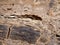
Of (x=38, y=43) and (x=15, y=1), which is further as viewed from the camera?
(x=15, y=1)

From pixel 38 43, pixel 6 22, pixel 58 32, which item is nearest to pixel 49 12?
pixel 58 32

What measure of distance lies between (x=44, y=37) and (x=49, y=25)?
0.39 feet

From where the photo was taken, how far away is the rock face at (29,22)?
4.83 ft

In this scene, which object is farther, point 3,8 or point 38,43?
point 3,8

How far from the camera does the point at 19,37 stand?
1.47 meters

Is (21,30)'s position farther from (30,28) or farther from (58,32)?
(58,32)

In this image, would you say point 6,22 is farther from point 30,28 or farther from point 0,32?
point 30,28

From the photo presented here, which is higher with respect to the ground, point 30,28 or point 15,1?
point 15,1

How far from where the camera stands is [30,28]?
1.49 metres

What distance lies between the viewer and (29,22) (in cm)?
151

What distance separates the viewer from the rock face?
4.83 feet

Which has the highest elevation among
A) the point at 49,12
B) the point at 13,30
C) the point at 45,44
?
the point at 49,12

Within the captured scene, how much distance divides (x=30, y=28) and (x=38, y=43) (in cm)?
15

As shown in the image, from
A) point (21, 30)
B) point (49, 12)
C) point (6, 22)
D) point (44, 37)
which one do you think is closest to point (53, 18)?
point (49, 12)
